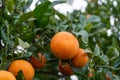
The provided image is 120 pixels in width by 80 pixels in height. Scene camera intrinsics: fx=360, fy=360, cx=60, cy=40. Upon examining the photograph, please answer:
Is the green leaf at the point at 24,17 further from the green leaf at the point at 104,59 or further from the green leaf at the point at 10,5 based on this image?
the green leaf at the point at 104,59

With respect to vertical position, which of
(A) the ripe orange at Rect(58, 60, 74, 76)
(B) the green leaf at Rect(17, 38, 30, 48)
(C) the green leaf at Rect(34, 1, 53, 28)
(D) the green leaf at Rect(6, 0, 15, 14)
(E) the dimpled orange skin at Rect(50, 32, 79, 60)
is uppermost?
(D) the green leaf at Rect(6, 0, 15, 14)

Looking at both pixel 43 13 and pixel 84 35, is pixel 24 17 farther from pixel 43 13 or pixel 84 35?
pixel 84 35

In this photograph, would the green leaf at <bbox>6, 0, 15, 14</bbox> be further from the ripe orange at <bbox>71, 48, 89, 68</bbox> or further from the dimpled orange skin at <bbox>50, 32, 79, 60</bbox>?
the ripe orange at <bbox>71, 48, 89, 68</bbox>

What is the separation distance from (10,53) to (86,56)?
1.09 ft

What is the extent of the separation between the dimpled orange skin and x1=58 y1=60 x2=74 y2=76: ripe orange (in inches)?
2.9

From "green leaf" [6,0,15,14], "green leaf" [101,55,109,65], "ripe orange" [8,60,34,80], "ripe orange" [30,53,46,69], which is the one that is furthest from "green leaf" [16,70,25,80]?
"green leaf" [101,55,109,65]

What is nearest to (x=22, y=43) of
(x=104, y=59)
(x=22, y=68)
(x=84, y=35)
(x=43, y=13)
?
(x=22, y=68)

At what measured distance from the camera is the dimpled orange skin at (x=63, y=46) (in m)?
1.41

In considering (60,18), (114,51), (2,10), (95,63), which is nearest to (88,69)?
(95,63)

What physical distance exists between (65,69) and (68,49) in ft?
0.51

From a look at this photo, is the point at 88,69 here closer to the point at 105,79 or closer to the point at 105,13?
the point at 105,79

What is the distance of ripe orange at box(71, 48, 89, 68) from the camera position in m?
1.48

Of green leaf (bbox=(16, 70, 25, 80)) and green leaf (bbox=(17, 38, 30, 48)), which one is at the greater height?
green leaf (bbox=(17, 38, 30, 48))

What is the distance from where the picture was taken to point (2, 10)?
1455mm
